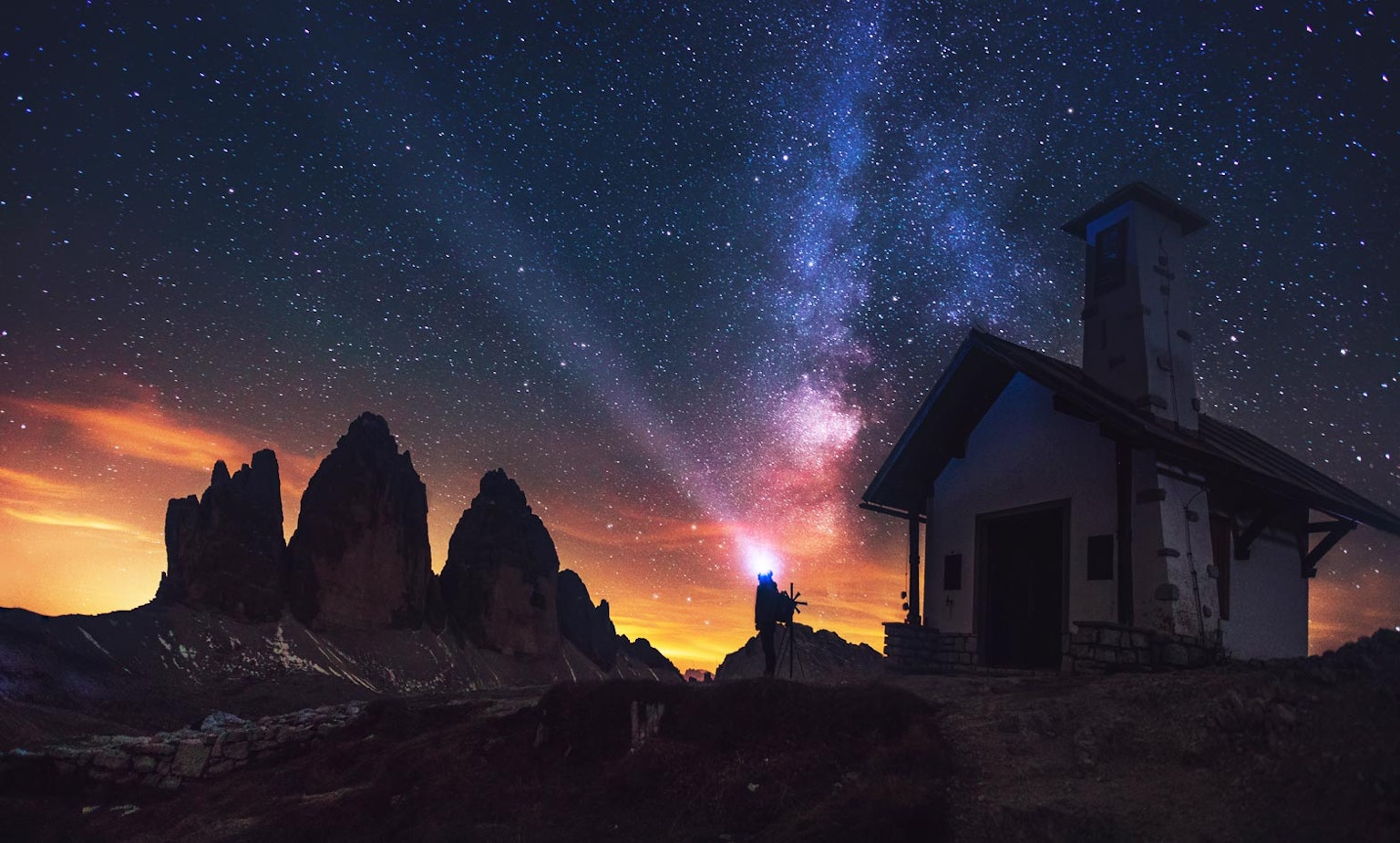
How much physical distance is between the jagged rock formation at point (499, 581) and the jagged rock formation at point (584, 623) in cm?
710

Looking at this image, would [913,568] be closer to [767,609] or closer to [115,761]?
[767,609]

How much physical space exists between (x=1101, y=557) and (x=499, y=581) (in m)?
94.4

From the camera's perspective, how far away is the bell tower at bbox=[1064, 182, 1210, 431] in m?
15.7

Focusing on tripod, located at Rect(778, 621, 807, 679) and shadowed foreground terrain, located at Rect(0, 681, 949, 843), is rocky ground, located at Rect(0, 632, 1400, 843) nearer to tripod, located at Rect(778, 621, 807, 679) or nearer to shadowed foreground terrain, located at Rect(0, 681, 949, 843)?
shadowed foreground terrain, located at Rect(0, 681, 949, 843)

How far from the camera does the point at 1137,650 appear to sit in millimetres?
12836

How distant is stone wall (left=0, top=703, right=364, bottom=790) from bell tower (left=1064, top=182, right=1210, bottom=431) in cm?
1723

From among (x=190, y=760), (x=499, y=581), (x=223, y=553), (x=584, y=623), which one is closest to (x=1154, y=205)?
(x=190, y=760)

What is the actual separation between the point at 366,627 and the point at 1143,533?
288ft

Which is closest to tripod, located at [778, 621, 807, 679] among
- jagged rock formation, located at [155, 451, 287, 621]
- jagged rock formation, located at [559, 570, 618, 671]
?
jagged rock formation, located at [155, 451, 287, 621]

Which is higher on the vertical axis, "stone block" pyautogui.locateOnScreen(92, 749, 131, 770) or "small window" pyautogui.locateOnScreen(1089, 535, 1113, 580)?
"small window" pyautogui.locateOnScreen(1089, 535, 1113, 580)

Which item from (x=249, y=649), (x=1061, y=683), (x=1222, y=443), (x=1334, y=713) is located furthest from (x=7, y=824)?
(x=249, y=649)

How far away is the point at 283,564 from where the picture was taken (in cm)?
8450

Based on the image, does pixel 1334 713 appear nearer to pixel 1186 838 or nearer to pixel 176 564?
pixel 1186 838

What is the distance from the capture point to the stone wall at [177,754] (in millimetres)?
15836
